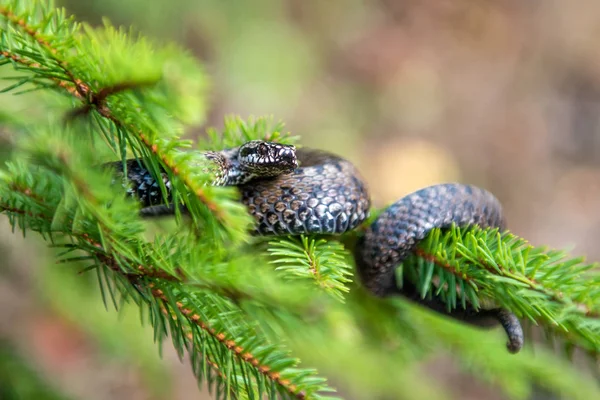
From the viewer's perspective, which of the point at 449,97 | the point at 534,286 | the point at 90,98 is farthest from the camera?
the point at 449,97

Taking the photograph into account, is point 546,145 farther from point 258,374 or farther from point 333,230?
point 258,374

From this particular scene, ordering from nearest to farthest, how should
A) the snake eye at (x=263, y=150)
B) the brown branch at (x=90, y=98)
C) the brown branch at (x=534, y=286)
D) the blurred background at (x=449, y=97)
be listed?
the brown branch at (x=90, y=98) < the brown branch at (x=534, y=286) < the snake eye at (x=263, y=150) < the blurred background at (x=449, y=97)

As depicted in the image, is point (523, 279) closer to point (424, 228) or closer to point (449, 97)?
point (424, 228)

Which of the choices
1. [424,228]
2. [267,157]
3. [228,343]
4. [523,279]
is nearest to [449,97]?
[424,228]

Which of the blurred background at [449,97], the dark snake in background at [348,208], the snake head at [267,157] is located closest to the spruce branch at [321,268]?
the dark snake in background at [348,208]

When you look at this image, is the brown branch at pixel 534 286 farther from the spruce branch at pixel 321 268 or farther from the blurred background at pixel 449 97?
the blurred background at pixel 449 97

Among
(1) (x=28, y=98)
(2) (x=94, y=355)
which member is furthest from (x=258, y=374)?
(2) (x=94, y=355)

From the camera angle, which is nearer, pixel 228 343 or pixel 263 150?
pixel 228 343

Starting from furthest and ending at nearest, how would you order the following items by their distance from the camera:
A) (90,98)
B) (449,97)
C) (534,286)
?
(449,97)
(534,286)
(90,98)

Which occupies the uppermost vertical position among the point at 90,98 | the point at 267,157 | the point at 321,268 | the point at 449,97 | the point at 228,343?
the point at 449,97
